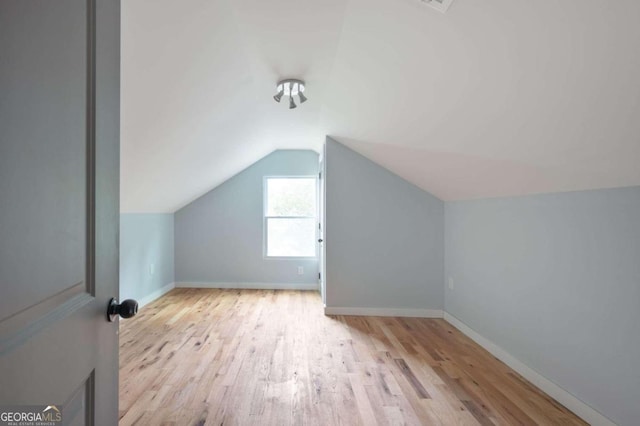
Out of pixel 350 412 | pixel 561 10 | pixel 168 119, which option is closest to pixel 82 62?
pixel 561 10

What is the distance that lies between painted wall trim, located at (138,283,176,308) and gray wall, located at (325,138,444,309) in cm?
230

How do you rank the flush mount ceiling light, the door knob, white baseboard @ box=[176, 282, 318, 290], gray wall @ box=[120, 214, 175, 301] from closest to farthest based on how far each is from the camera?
the door knob
the flush mount ceiling light
gray wall @ box=[120, 214, 175, 301]
white baseboard @ box=[176, 282, 318, 290]

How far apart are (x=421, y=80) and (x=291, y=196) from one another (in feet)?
11.5

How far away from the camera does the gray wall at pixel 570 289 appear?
1.71 meters

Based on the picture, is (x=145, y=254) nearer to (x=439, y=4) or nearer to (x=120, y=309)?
(x=120, y=309)

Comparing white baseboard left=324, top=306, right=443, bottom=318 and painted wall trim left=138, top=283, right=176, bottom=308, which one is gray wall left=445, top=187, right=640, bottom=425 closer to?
white baseboard left=324, top=306, right=443, bottom=318

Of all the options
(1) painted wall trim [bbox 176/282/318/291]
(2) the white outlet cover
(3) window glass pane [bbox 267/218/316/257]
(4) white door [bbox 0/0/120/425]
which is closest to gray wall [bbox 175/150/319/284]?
(1) painted wall trim [bbox 176/282/318/291]

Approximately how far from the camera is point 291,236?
5297mm

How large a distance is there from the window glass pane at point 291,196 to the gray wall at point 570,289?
8.98ft

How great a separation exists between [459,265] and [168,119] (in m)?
3.04

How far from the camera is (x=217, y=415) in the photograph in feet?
6.35

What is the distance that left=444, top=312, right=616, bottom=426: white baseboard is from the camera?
1857mm

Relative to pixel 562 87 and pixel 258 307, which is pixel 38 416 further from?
pixel 258 307

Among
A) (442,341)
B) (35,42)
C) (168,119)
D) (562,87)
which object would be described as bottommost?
(442,341)
